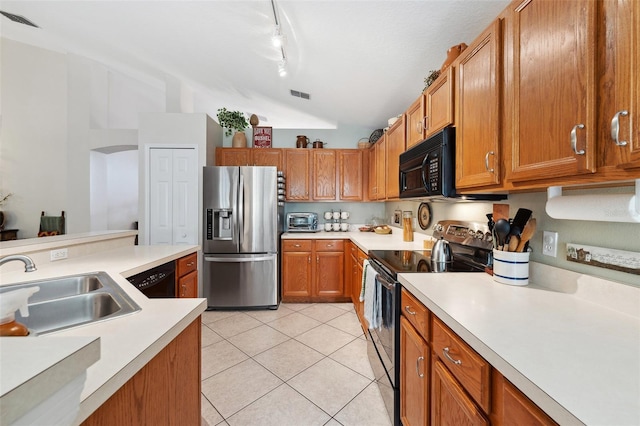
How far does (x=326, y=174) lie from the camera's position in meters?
3.73

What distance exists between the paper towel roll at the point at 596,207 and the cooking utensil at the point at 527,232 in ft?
0.34

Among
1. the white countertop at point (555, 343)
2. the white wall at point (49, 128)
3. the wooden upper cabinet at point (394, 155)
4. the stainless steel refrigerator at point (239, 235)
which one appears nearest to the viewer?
the white countertop at point (555, 343)

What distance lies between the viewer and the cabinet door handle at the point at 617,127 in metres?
0.66

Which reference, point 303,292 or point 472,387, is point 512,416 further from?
point 303,292

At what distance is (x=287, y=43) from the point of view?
2.22 metres

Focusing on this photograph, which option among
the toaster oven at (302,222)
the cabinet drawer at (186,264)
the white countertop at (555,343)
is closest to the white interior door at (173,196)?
the cabinet drawer at (186,264)

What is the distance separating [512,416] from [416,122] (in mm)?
1874

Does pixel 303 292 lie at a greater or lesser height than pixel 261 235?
lesser

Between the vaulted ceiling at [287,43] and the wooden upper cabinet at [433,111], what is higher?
the vaulted ceiling at [287,43]

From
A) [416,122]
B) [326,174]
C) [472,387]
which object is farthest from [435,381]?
[326,174]

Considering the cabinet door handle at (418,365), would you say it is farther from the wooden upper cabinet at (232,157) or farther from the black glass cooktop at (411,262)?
the wooden upper cabinet at (232,157)

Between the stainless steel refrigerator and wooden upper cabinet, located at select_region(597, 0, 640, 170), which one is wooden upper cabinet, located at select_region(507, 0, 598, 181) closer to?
wooden upper cabinet, located at select_region(597, 0, 640, 170)

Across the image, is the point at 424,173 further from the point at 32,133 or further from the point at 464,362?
the point at 32,133

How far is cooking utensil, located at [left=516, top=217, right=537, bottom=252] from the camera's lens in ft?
3.87
